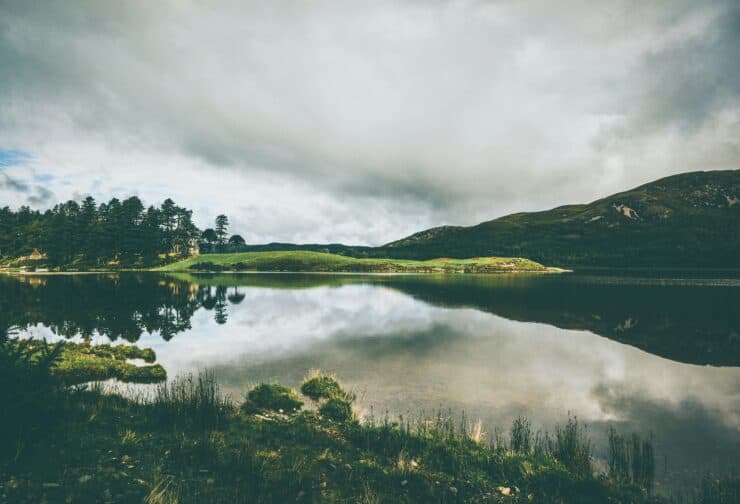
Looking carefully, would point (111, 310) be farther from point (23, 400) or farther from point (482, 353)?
point (482, 353)

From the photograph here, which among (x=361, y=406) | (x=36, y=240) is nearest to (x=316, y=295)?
(x=361, y=406)

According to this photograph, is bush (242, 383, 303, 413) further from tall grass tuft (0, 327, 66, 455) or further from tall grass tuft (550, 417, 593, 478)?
tall grass tuft (550, 417, 593, 478)

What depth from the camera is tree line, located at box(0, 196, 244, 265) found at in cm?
14762

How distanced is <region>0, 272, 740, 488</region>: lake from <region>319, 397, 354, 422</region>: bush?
1106 millimetres

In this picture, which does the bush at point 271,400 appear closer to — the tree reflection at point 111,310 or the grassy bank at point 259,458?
the grassy bank at point 259,458

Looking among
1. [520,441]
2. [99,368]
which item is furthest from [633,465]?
[99,368]

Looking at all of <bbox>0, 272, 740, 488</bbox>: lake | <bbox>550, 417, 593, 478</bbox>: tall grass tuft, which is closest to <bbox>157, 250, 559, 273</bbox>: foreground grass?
<bbox>0, 272, 740, 488</bbox>: lake

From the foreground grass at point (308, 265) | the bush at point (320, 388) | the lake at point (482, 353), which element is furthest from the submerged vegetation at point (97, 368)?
the foreground grass at point (308, 265)

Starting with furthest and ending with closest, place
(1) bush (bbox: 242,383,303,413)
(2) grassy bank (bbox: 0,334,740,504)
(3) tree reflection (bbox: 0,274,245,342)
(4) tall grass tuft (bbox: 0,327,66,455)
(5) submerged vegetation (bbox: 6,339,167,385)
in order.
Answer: (3) tree reflection (bbox: 0,274,245,342), (5) submerged vegetation (bbox: 6,339,167,385), (1) bush (bbox: 242,383,303,413), (4) tall grass tuft (bbox: 0,327,66,455), (2) grassy bank (bbox: 0,334,740,504)

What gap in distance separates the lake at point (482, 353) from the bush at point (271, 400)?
2.74 meters

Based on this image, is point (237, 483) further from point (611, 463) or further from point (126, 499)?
point (611, 463)

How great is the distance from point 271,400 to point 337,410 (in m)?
3.26

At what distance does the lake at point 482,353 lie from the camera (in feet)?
57.9

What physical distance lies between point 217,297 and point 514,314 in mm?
51167
